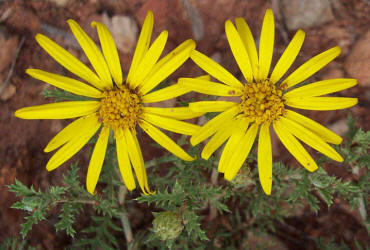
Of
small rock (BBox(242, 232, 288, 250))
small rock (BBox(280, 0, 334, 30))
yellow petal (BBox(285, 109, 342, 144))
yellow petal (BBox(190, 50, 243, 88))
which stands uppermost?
small rock (BBox(280, 0, 334, 30))

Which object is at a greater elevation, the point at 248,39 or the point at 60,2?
the point at 60,2

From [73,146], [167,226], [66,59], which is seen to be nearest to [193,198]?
[167,226]

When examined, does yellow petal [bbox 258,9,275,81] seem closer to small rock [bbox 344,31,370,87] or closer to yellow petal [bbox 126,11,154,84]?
yellow petal [bbox 126,11,154,84]

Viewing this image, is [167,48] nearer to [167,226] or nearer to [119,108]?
[119,108]

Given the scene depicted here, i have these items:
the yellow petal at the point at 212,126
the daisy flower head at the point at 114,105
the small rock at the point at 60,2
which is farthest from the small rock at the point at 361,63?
the small rock at the point at 60,2

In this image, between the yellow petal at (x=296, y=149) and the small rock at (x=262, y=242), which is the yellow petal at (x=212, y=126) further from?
the small rock at (x=262, y=242)

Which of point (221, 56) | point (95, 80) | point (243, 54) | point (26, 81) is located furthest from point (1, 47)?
point (243, 54)

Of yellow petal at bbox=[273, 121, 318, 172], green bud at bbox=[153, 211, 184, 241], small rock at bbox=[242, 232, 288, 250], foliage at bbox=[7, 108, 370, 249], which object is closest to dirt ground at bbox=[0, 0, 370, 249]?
small rock at bbox=[242, 232, 288, 250]
